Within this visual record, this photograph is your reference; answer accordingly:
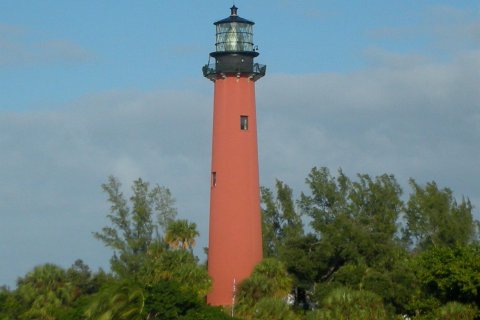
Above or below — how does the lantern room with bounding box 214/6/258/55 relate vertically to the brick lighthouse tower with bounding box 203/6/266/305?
above

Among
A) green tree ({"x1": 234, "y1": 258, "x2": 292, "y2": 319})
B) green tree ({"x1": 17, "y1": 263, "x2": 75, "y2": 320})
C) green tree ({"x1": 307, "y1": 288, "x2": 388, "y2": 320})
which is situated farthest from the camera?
green tree ({"x1": 234, "y1": 258, "x2": 292, "y2": 319})

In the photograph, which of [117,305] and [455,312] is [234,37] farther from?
[117,305]

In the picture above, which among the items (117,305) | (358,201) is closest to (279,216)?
(358,201)

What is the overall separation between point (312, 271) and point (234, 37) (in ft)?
37.7

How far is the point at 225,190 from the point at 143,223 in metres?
16.0

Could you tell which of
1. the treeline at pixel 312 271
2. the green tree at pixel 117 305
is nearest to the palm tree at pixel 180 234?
the treeline at pixel 312 271

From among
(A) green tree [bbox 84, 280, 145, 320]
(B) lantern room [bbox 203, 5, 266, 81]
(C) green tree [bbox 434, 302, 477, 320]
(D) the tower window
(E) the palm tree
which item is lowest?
(A) green tree [bbox 84, 280, 145, 320]

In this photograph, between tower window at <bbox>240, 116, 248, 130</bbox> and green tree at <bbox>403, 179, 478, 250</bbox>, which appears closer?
tower window at <bbox>240, 116, 248, 130</bbox>

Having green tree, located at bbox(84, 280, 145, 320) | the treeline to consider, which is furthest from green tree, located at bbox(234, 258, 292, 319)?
green tree, located at bbox(84, 280, 145, 320)

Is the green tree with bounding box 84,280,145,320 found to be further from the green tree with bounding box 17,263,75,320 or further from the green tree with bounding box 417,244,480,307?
the green tree with bounding box 417,244,480,307

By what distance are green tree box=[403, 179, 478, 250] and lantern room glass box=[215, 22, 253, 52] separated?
21.2m

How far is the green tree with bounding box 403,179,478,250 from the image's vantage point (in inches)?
2975

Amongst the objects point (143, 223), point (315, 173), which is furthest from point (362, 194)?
point (143, 223)

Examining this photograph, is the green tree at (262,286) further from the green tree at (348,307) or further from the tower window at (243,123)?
the tower window at (243,123)
